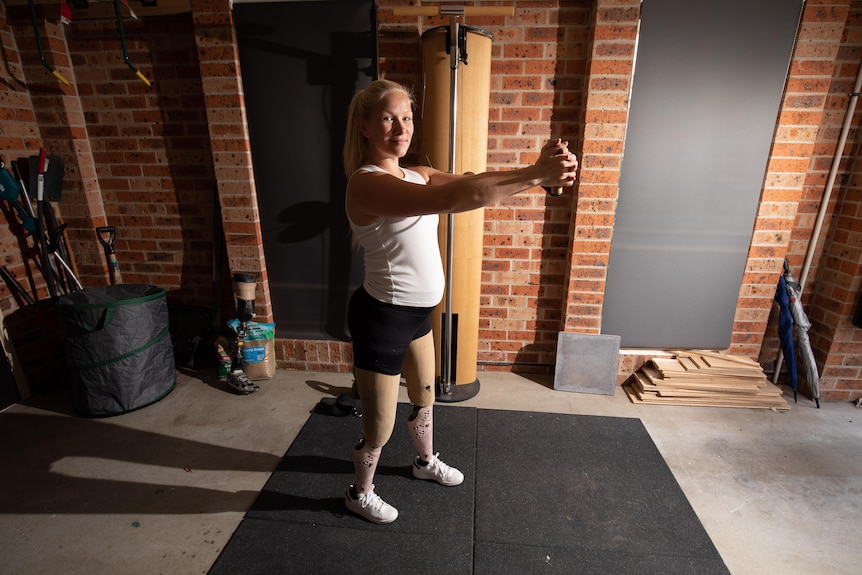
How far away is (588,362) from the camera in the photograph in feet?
9.32

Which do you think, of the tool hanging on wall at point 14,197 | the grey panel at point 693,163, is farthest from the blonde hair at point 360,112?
the tool hanging on wall at point 14,197

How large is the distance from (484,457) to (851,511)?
5.30ft

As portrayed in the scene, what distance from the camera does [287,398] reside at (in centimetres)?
280

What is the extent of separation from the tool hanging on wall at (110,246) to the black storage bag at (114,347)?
0.35 metres

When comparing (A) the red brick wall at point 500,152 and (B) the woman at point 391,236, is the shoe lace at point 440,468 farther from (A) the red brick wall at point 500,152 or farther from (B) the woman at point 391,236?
(A) the red brick wall at point 500,152

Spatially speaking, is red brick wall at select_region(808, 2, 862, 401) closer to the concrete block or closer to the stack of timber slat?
the stack of timber slat

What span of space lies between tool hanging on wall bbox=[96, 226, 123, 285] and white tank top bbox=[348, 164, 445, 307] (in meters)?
2.38

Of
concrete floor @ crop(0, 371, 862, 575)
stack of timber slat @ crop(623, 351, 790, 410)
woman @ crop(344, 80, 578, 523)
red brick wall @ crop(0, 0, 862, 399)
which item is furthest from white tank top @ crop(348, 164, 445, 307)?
stack of timber slat @ crop(623, 351, 790, 410)

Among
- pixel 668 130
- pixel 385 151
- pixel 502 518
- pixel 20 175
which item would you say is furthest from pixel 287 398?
pixel 668 130

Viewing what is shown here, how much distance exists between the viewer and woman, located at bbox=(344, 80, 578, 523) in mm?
1214

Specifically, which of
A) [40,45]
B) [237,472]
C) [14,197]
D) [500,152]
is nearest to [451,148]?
[500,152]

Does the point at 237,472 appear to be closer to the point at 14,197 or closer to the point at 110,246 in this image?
the point at 110,246

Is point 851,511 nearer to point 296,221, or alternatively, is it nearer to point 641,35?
point 641,35

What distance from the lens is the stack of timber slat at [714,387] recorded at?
2.70m
